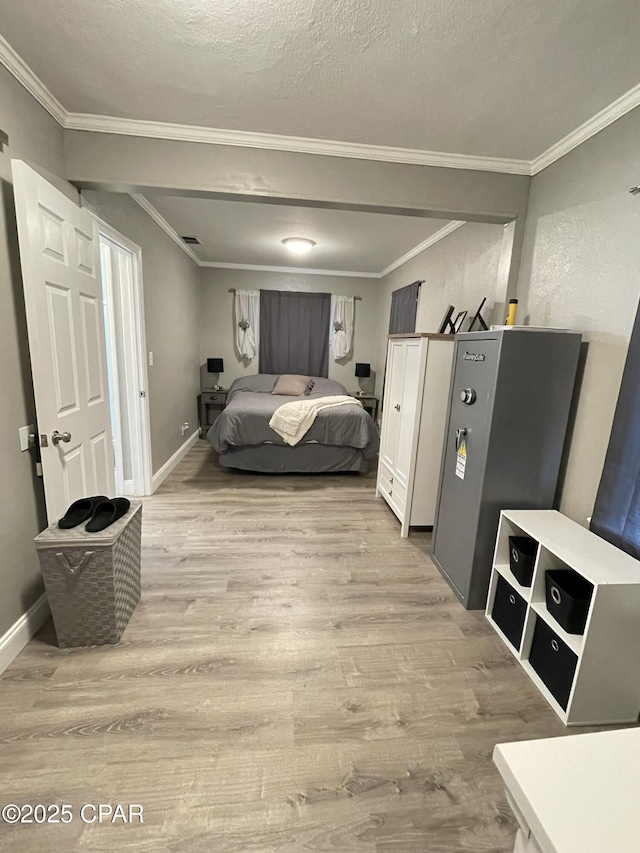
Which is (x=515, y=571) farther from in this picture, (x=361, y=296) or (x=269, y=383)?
(x=361, y=296)

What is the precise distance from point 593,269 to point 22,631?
10.3 ft

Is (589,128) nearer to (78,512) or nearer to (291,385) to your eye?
(78,512)

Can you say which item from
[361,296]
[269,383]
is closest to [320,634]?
[269,383]

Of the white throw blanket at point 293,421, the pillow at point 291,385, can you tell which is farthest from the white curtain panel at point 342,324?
the white throw blanket at point 293,421

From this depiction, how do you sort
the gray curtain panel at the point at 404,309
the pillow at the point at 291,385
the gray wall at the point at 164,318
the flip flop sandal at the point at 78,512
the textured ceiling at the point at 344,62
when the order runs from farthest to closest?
the pillow at the point at 291,385 < the gray curtain panel at the point at 404,309 < the gray wall at the point at 164,318 < the flip flop sandal at the point at 78,512 < the textured ceiling at the point at 344,62

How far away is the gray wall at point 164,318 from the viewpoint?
113 inches

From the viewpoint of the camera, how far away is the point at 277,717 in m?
1.42

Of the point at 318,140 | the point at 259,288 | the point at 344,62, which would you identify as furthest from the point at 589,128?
the point at 259,288

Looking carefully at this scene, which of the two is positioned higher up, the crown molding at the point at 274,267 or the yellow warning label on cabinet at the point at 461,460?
the crown molding at the point at 274,267

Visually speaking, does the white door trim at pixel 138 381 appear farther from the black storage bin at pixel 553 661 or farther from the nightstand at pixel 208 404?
the black storage bin at pixel 553 661

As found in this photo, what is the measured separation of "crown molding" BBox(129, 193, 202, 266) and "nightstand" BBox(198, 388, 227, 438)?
5.95 feet

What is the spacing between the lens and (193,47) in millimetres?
1495

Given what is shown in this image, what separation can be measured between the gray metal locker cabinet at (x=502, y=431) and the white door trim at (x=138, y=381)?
251 cm

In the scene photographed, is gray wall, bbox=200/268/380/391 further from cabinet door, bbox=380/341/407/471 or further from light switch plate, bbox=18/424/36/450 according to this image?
light switch plate, bbox=18/424/36/450
